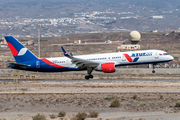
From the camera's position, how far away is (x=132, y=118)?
21172 millimetres

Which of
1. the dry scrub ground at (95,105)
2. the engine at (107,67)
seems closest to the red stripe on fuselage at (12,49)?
the engine at (107,67)

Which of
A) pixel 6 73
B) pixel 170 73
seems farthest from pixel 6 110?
pixel 170 73

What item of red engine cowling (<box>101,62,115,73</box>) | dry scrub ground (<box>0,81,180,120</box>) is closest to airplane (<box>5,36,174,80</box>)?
red engine cowling (<box>101,62,115,73</box>)

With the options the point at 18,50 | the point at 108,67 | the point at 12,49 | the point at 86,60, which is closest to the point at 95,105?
the point at 108,67

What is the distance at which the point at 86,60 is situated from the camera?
1746 inches

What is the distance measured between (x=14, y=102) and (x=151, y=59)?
80.9 ft

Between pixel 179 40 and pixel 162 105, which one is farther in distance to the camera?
pixel 179 40

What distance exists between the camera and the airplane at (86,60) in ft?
146

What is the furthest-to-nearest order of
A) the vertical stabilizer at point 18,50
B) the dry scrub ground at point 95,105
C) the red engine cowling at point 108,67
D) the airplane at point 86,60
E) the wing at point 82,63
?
the vertical stabilizer at point 18,50 → the airplane at point 86,60 → the wing at point 82,63 → the red engine cowling at point 108,67 → the dry scrub ground at point 95,105

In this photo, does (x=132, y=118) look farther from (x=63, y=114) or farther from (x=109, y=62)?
(x=109, y=62)

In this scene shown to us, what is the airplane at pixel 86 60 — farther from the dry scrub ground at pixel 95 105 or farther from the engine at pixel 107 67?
the dry scrub ground at pixel 95 105

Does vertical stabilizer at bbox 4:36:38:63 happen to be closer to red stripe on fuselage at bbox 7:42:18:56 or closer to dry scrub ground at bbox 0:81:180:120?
red stripe on fuselage at bbox 7:42:18:56

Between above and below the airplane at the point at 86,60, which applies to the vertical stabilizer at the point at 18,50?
above

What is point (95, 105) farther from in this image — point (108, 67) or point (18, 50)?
point (18, 50)
